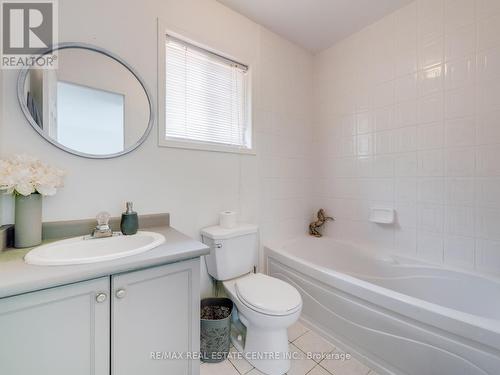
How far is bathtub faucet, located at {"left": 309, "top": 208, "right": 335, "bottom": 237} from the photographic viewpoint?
2406 mm

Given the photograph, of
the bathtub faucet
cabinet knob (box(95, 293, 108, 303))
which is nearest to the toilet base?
cabinet knob (box(95, 293, 108, 303))

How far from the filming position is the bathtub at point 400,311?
3.29 feet

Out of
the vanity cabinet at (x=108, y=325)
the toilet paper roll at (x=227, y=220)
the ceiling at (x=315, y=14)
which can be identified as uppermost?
the ceiling at (x=315, y=14)

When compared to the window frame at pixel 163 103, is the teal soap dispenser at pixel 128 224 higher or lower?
Result: lower

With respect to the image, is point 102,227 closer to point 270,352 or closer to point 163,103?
point 163,103

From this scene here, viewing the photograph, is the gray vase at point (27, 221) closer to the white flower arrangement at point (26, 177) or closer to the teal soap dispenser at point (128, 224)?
the white flower arrangement at point (26, 177)

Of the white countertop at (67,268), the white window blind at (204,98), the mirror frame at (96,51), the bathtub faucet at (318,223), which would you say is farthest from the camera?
the bathtub faucet at (318,223)

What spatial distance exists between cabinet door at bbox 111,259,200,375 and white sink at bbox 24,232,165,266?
0.11 metres

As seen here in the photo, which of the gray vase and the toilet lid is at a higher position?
the gray vase

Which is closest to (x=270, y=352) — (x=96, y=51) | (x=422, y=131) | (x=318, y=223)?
(x=318, y=223)

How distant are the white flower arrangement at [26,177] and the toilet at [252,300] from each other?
91 centimetres

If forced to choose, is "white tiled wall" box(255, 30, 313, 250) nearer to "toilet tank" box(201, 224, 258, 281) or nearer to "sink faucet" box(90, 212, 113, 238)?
"toilet tank" box(201, 224, 258, 281)

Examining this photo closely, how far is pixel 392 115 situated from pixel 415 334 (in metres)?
Result: 1.63

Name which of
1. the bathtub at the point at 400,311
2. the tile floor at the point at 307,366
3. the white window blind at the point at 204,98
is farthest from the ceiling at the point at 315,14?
the tile floor at the point at 307,366
